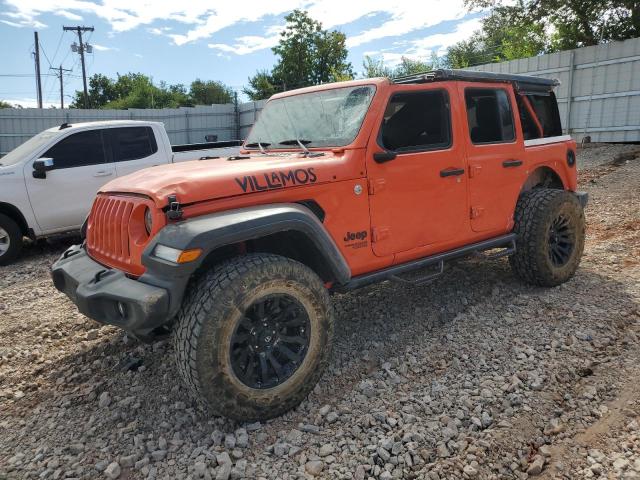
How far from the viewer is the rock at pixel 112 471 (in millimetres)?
2508

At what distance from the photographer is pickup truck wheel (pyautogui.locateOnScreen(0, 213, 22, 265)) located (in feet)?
21.5

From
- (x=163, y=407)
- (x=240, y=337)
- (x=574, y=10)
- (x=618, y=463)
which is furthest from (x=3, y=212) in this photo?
(x=574, y=10)

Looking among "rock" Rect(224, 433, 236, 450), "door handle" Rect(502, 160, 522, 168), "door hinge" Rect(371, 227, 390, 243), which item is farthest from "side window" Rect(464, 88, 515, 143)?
"rock" Rect(224, 433, 236, 450)

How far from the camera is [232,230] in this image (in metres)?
2.66

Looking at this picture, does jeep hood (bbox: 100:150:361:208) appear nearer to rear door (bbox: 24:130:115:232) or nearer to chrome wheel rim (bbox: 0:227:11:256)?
rear door (bbox: 24:130:115:232)

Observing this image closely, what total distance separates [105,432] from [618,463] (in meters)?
2.67

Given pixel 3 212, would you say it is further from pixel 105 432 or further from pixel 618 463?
pixel 618 463

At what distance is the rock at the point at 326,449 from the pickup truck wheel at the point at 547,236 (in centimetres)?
270

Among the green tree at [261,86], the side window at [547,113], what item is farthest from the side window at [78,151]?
the green tree at [261,86]

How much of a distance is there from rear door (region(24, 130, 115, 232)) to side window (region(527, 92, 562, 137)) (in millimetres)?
5492

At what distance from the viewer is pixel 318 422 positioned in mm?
2855

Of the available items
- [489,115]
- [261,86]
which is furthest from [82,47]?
[489,115]

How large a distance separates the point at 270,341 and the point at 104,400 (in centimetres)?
117

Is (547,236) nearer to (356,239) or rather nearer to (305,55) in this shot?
(356,239)
